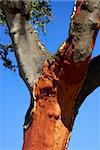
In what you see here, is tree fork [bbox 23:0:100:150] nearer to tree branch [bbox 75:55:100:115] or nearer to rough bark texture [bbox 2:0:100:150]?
rough bark texture [bbox 2:0:100:150]

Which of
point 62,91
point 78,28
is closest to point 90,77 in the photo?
point 62,91

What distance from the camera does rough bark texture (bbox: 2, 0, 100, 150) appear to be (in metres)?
4.15

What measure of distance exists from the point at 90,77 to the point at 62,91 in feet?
1.63

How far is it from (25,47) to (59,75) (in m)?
0.62

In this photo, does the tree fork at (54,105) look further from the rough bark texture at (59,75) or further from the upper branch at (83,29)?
the upper branch at (83,29)

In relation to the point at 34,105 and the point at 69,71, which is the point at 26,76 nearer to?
the point at 34,105

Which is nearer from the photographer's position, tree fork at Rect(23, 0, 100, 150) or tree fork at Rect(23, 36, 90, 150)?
tree fork at Rect(23, 0, 100, 150)

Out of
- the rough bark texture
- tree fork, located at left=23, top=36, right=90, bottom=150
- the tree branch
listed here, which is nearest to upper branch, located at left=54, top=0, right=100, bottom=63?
the rough bark texture

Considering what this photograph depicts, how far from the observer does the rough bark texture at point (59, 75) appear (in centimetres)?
415

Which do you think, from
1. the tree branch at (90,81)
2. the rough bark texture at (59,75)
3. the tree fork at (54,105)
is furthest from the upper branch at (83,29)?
the tree branch at (90,81)

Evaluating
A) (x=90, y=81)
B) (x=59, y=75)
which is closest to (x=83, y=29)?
(x=59, y=75)

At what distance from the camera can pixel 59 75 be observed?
440 centimetres

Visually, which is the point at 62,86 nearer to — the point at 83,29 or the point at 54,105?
the point at 54,105

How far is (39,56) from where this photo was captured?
15.8ft
